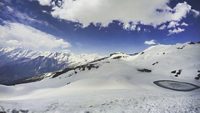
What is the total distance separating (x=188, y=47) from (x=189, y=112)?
12595cm

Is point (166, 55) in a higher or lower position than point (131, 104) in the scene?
higher

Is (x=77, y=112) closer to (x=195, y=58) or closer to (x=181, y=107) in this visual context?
(x=181, y=107)

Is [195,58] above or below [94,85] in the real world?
above

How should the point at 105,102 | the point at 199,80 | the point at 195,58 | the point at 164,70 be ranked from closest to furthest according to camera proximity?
the point at 105,102, the point at 199,80, the point at 164,70, the point at 195,58

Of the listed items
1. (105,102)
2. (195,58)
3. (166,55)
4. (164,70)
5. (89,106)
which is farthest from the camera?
(166,55)

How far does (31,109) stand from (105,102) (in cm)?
877

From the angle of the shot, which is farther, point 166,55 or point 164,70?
point 166,55

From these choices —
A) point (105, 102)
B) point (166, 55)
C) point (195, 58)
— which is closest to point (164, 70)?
point (195, 58)

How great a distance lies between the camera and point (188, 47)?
138 meters

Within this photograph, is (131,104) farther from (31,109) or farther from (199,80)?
(199,80)

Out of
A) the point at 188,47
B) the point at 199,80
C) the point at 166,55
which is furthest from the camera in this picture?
the point at 188,47

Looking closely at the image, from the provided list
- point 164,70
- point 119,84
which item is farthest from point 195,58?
point 119,84

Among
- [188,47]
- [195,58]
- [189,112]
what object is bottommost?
[189,112]

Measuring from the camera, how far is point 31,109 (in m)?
23.7
